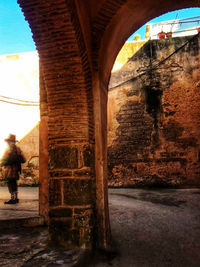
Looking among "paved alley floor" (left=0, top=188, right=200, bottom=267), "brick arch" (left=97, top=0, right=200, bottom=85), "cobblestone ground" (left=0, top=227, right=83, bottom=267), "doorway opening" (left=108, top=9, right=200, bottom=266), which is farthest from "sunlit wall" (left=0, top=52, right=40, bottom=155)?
"cobblestone ground" (left=0, top=227, right=83, bottom=267)

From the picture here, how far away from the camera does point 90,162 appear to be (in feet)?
9.21

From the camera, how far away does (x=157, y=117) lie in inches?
320

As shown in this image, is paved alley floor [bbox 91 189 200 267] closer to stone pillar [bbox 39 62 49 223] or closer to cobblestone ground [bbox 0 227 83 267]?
cobblestone ground [bbox 0 227 83 267]

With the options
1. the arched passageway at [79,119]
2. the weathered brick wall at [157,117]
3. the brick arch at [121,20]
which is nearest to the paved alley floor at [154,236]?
the arched passageway at [79,119]

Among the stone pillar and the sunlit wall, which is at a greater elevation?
the sunlit wall

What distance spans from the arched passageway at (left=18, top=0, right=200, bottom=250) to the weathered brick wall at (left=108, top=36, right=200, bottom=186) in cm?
527

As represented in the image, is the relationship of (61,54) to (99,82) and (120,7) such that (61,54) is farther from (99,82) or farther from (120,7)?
(120,7)

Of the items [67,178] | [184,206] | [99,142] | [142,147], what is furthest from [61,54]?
[142,147]

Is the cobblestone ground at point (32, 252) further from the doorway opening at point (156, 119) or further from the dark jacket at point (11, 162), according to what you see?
the doorway opening at point (156, 119)

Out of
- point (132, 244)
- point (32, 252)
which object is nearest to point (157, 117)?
point (132, 244)

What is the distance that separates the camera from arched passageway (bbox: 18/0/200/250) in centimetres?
262

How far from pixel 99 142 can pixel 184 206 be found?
3.20m

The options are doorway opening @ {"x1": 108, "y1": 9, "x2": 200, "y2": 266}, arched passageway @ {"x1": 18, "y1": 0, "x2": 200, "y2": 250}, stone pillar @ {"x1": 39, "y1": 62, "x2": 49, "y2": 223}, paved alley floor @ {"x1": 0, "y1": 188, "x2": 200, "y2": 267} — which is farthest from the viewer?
doorway opening @ {"x1": 108, "y1": 9, "x2": 200, "y2": 266}

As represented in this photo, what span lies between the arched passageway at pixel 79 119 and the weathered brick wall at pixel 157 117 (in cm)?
527
